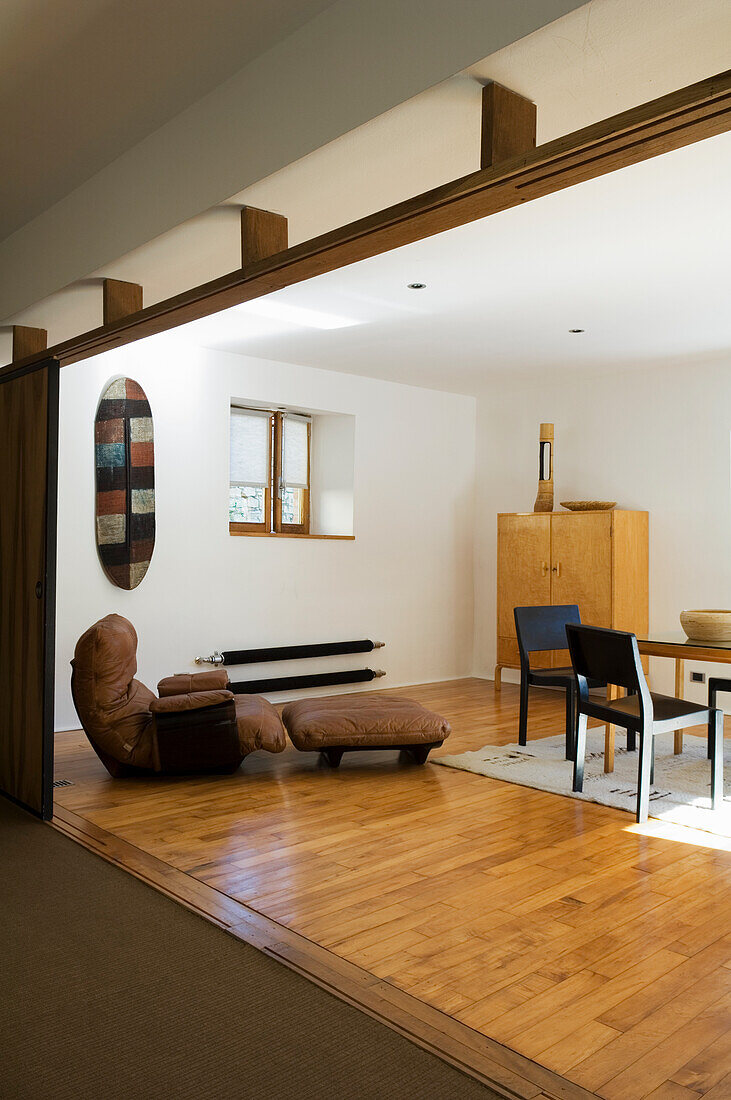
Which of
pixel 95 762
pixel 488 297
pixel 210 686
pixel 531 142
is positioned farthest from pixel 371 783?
pixel 531 142

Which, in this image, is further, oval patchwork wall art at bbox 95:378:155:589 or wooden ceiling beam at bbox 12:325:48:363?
oval patchwork wall art at bbox 95:378:155:589

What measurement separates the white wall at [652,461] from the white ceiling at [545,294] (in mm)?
316

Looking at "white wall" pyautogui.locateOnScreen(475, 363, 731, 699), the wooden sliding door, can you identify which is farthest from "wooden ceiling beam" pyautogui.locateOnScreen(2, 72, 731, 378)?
"white wall" pyautogui.locateOnScreen(475, 363, 731, 699)

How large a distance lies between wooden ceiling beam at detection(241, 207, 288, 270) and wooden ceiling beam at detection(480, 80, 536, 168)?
3.05 feet

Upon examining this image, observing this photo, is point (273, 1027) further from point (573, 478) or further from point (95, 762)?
point (573, 478)

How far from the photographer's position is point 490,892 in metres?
3.23

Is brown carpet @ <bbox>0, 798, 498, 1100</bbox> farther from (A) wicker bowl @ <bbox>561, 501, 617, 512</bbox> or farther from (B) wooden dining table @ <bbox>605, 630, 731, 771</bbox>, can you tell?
(A) wicker bowl @ <bbox>561, 501, 617, 512</bbox>

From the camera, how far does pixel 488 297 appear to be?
5.37 metres

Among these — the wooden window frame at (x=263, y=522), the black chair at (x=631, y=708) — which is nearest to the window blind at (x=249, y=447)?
the wooden window frame at (x=263, y=522)

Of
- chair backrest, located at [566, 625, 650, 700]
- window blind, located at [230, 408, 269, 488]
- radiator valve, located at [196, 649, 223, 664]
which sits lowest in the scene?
radiator valve, located at [196, 649, 223, 664]

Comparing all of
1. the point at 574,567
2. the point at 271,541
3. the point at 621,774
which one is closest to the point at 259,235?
the point at 621,774

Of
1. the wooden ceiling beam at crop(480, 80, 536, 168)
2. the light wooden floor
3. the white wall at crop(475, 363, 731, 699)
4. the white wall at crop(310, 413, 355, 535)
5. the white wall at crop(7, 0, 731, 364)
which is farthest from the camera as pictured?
the white wall at crop(310, 413, 355, 535)

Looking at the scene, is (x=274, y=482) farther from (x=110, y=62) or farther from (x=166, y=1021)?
(x=166, y=1021)

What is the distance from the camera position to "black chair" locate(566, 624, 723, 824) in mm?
4109
